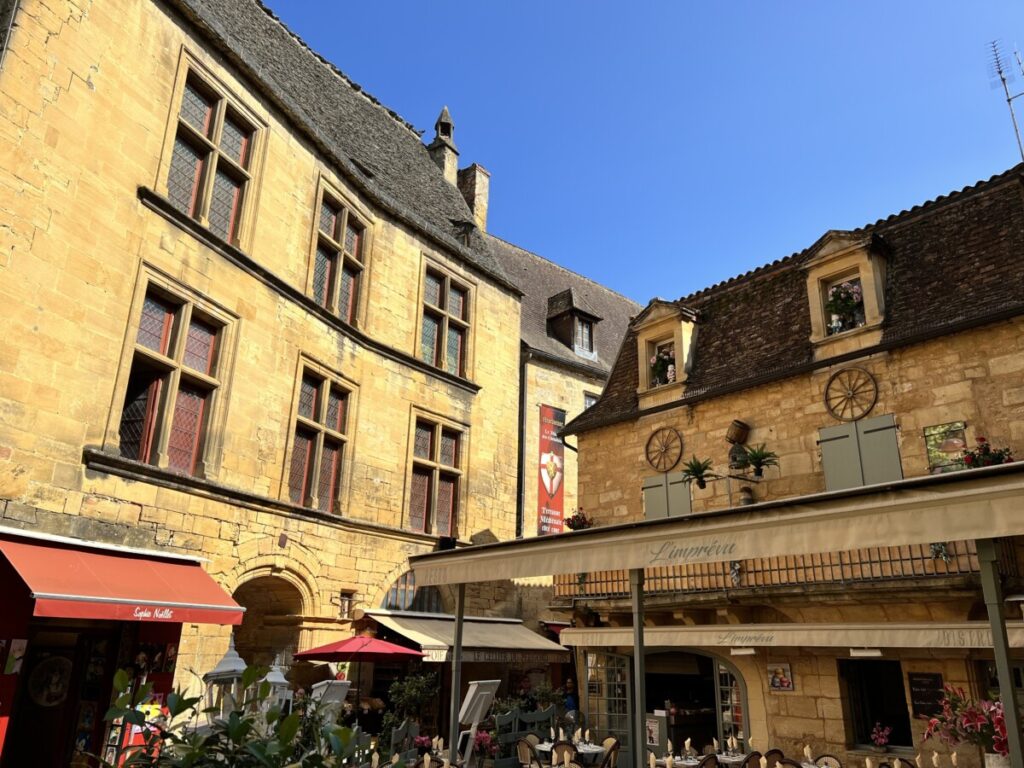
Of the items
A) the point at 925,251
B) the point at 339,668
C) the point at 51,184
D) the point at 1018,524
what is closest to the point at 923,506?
the point at 1018,524

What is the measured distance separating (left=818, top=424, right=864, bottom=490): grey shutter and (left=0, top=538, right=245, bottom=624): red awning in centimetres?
769

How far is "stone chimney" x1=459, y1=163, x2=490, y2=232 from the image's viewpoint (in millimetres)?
18344

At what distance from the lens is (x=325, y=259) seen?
12352 mm

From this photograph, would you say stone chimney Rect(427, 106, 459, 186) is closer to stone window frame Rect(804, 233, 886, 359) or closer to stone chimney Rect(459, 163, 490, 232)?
stone chimney Rect(459, 163, 490, 232)

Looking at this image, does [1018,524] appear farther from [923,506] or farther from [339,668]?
[339,668]

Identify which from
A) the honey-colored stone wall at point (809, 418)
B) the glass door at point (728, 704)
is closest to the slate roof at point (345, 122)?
the honey-colored stone wall at point (809, 418)

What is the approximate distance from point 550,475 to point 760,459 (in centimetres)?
701

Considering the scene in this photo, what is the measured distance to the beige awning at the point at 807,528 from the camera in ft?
13.2

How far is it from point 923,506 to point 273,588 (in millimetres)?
8921

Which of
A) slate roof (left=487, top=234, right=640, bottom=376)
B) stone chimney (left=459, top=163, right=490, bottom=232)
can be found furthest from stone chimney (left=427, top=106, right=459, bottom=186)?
slate roof (left=487, top=234, right=640, bottom=376)

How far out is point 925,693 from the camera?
869 cm

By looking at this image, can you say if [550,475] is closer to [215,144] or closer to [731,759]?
[731,759]

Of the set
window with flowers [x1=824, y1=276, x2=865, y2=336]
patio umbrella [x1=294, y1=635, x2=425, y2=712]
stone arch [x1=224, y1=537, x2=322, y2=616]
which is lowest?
patio umbrella [x1=294, y1=635, x2=425, y2=712]

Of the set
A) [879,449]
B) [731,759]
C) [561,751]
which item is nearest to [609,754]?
[561,751]
